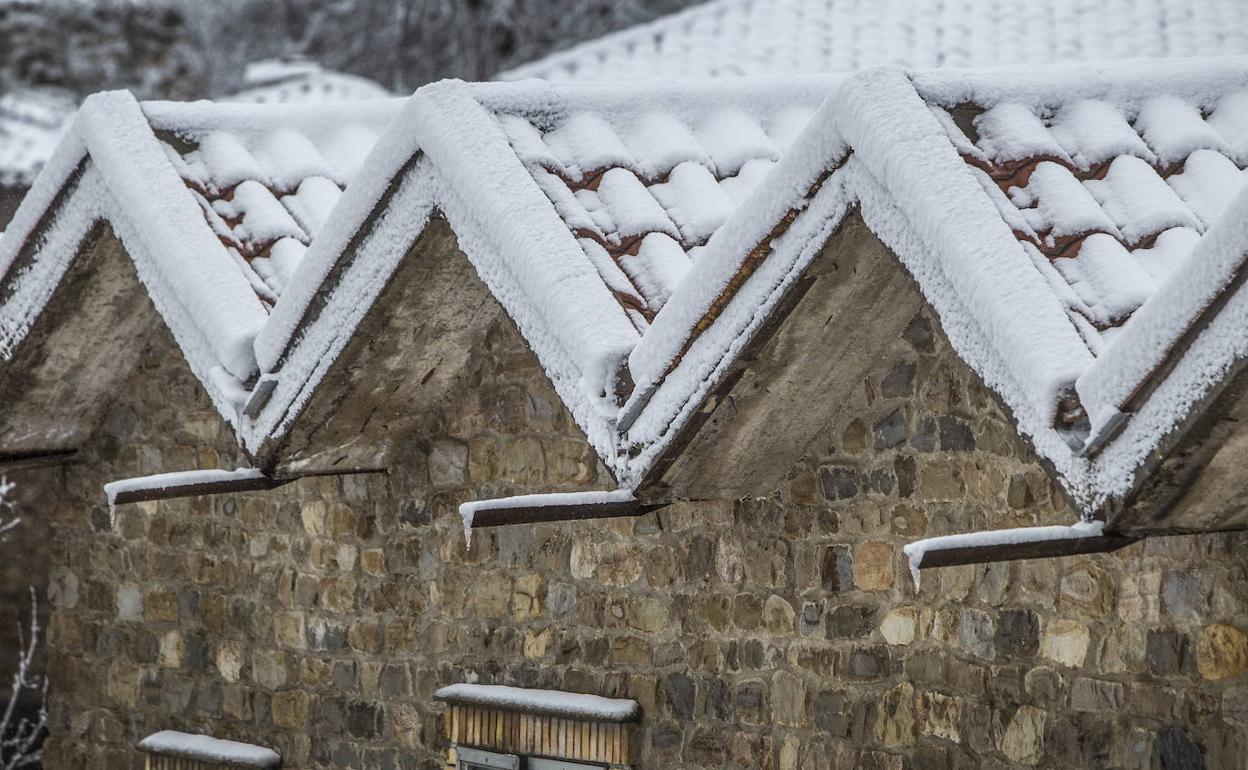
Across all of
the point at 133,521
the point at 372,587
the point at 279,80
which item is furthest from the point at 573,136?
the point at 279,80

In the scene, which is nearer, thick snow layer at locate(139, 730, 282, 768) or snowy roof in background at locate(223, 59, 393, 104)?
thick snow layer at locate(139, 730, 282, 768)

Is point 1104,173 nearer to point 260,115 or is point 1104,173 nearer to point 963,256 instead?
point 963,256

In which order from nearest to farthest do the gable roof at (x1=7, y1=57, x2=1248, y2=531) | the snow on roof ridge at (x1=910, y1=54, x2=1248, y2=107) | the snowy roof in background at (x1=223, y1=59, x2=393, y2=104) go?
1. the gable roof at (x1=7, y1=57, x2=1248, y2=531)
2. the snow on roof ridge at (x1=910, y1=54, x2=1248, y2=107)
3. the snowy roof in background at (x1=223, y1=59, x2=393, y2=104)

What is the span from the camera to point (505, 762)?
4051 mm

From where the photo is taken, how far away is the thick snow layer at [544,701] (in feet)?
12.5

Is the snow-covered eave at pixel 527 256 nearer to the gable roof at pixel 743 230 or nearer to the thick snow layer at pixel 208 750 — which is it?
the gable roof at pixel 743 230

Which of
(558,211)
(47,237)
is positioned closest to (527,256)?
(558,211)

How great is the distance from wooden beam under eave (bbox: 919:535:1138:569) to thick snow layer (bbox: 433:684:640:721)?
138cm

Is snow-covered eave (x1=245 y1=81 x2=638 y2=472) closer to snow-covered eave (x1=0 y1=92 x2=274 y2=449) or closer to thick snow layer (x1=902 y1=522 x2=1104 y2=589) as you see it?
snow-covered eave (x1=0 y1=92 x2=274 y2=449)

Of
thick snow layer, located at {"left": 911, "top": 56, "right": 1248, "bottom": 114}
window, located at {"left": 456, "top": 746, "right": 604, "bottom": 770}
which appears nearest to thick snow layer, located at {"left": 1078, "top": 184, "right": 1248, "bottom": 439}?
thick snow layer, located at {"left": 911, "top": 56, "right": 1248, "bottom": 114}

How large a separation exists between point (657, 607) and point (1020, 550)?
1.38 metres

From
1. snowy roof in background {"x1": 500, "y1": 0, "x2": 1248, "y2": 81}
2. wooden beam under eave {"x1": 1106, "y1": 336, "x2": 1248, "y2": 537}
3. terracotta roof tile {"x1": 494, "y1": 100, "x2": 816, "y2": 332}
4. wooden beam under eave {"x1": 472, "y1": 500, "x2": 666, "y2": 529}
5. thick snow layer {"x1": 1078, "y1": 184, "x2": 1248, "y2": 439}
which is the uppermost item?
snowy roof in background {"x1": 500, "y1": 0, "x2": 1248, "y2": 81}

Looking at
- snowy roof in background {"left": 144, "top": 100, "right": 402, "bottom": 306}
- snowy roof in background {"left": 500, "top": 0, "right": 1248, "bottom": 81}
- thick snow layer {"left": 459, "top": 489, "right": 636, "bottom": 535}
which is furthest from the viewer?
snowy roof in background {"left": 500, "top": 0, "right": 1248, "bottom": 81}

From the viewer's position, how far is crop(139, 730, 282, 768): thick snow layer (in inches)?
179
